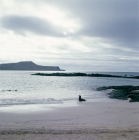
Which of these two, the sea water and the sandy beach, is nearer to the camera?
the sandy beach

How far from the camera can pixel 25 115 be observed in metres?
16.3

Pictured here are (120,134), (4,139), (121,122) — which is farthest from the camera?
(121,122)

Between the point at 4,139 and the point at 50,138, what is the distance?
7.08ft

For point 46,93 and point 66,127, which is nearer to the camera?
point 66,127

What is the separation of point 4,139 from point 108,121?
23.9ft

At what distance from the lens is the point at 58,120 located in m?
14.6

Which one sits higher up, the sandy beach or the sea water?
the sandy beach

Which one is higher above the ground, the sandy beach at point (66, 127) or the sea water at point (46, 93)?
the sandy beach at point (66, 127)

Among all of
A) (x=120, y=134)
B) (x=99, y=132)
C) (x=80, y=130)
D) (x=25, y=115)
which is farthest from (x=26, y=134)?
(x=25, y=115)

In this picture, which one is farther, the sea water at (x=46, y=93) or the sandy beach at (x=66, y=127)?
the sea water at (x=46, y=93)

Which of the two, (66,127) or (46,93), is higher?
(66,127)

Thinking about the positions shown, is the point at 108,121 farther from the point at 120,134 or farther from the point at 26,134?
the point at 26,134

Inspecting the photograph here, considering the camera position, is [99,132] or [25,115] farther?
[25,115]

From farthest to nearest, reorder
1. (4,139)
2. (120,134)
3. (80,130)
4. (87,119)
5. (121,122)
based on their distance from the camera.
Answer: (87,119) → (121,122) → (80,130) → (120,134) → (4,139)
